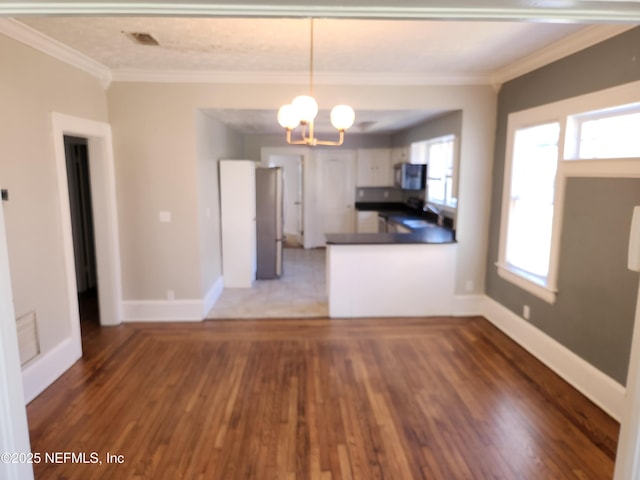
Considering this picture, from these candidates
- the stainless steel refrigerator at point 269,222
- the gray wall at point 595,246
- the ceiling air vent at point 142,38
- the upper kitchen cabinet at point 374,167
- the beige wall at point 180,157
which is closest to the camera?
the gray wall at point 595,246

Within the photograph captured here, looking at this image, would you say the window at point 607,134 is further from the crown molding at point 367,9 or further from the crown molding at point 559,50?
the crown molding at point 367,9

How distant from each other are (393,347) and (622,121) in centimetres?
247

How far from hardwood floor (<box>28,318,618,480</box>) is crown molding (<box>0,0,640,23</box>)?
2139 millimetres

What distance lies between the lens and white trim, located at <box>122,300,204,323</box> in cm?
433

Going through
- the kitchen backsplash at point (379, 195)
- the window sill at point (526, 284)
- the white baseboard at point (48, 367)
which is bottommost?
the white baseboard at point (48, 367)

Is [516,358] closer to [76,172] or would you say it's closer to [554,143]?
[554,143]

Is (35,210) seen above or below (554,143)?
below

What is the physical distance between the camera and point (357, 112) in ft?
14.9

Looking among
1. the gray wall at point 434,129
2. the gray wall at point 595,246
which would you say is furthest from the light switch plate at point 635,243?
the gray wall at point 434,129

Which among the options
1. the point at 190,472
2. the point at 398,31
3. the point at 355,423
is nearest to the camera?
the point at 190,472

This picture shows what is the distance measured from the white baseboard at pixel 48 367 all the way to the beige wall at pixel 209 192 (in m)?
1.37

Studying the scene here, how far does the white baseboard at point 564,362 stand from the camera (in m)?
2.65

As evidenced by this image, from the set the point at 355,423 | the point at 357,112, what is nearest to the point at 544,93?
the point at 357,112

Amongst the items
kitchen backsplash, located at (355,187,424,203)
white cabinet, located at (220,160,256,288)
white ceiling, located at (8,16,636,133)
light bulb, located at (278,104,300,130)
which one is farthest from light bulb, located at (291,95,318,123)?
kitchen backsplash, located at (355,187,424,203)
